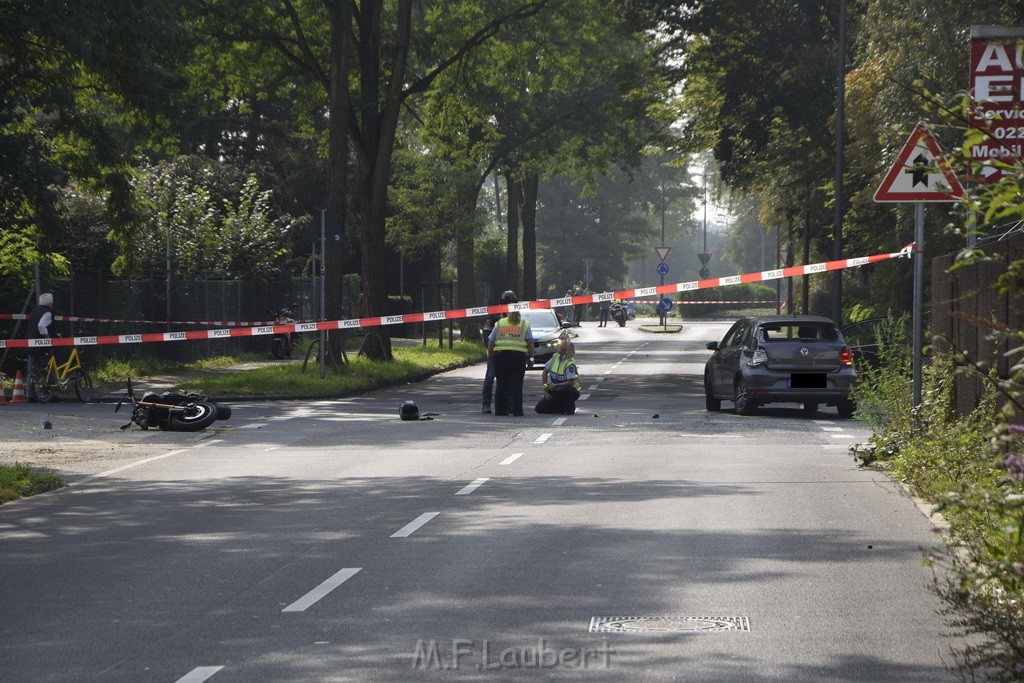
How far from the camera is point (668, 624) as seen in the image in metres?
7.20

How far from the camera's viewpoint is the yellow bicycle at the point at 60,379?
23.5 m

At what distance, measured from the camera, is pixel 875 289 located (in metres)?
34.8

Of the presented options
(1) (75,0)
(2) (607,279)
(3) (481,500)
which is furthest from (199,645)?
(2) (607,279)

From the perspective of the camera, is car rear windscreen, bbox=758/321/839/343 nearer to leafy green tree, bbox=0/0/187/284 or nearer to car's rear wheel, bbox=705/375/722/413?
car's rear wheel, bbox=705/375/722/413

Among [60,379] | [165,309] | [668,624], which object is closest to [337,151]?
[165,309]

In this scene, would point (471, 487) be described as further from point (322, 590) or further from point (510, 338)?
point (510, 338)

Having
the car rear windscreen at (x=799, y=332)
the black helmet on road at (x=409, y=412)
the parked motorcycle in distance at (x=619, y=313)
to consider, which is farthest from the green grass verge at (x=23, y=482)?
the parked motorcycle in distance at (x=619, y=313)

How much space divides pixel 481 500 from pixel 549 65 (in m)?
26.3

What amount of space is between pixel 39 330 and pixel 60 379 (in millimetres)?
821

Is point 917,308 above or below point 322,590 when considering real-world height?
above

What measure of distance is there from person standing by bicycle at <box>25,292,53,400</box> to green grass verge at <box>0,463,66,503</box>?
955cm

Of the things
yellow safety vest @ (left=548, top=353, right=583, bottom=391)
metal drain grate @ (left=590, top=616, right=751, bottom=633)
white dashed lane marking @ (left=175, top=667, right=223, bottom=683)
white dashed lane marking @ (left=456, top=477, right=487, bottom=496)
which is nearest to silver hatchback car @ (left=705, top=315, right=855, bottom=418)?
yellow safety vest @ (left=548, top=353, right=583, bottom=391)

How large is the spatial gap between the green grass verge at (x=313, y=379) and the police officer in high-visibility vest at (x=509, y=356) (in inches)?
202

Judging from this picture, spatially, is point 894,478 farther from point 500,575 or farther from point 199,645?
point 199,645
